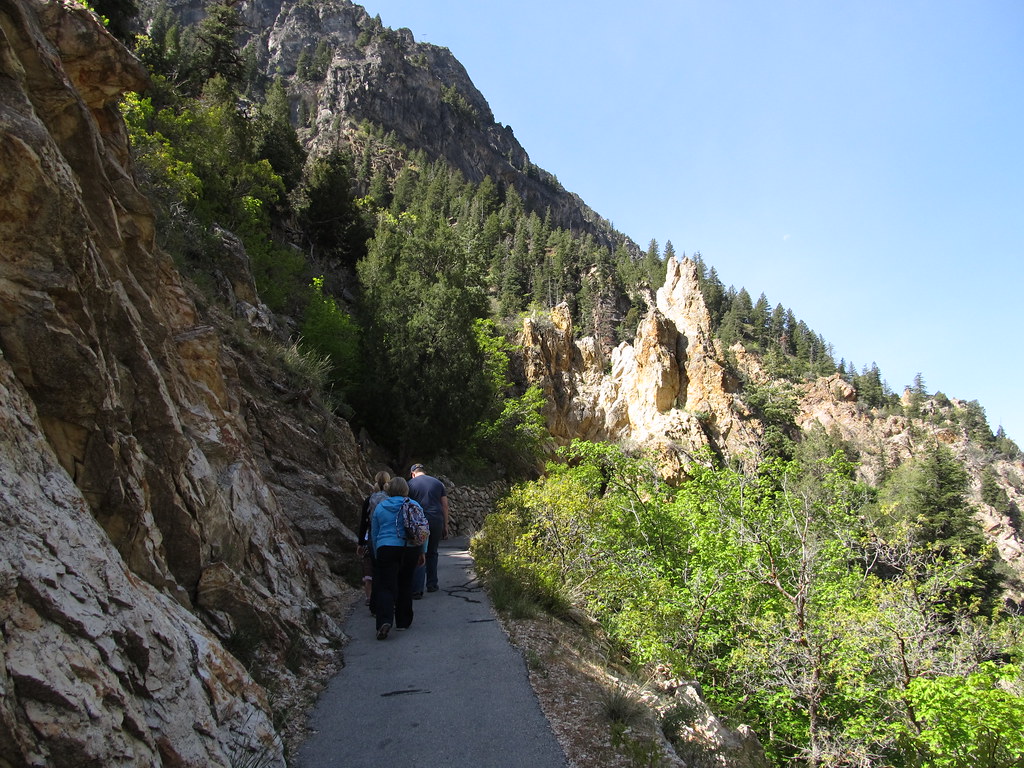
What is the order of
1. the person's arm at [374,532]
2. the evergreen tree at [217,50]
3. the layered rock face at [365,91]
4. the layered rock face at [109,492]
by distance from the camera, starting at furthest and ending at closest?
1. the layered rock face at [365,91]
2. the evergreen tree at [217,50]
3. the person's arm at [374,532]
4. the layered rock face at [109,492]

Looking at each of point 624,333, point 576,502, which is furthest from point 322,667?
point 624,333

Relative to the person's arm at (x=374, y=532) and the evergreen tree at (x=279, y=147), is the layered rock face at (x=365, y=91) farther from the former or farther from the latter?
the person's arm at (x=374, y=532)

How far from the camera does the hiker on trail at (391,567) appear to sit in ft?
20.7

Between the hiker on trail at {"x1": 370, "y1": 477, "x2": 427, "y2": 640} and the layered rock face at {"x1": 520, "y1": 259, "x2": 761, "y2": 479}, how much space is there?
31562 mm

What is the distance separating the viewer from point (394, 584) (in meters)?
6.44

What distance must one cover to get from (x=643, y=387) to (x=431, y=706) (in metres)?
39.3

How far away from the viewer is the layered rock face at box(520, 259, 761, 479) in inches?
1566

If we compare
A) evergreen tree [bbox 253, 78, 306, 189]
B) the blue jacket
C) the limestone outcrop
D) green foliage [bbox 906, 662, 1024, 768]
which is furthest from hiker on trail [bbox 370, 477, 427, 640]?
the limestone outcrop

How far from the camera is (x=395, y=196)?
2505 inches

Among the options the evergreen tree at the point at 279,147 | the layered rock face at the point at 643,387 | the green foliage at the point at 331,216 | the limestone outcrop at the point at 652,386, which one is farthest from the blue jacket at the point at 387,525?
the layered rock face at the point at 643,387

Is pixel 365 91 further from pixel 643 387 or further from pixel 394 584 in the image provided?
pixel 394 584

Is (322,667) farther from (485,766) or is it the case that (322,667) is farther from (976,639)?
(976,639)

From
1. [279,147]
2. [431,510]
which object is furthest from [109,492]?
[279,147]

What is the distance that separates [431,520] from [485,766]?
15.7 feet
